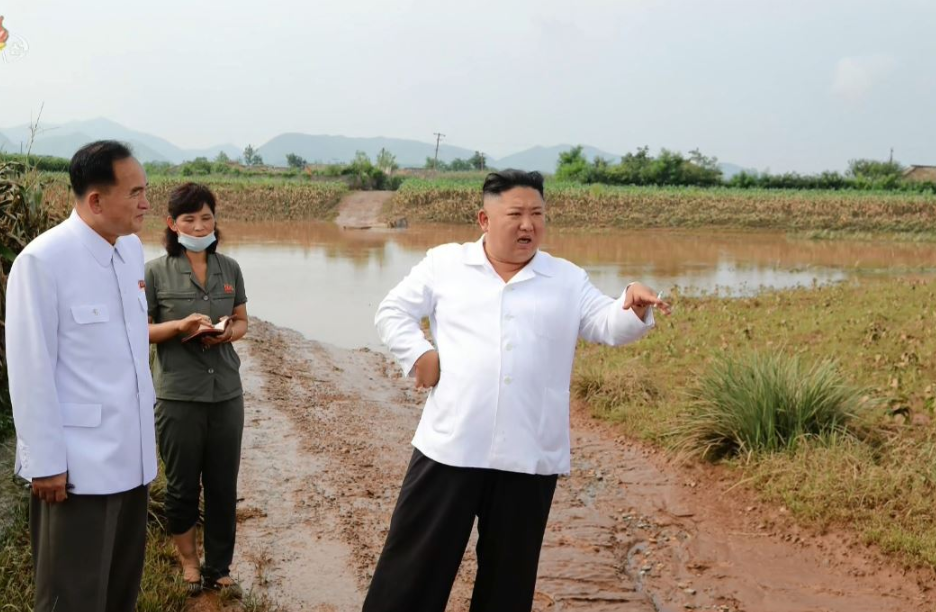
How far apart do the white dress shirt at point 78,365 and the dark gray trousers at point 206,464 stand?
849 millimetres

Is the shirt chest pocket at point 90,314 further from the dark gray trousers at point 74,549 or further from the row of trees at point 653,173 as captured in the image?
the row of trees at point 653,173

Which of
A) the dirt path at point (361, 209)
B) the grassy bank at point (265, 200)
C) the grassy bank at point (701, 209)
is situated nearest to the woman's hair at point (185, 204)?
the dirt path at point (361, 209)

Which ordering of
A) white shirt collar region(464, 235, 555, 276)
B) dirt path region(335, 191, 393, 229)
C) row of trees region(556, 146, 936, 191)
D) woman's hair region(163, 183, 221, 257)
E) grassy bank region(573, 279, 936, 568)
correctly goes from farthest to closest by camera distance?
row of trees region(556, 146, 936, 191)
dirt path region(335, 191, 393, 229)
grassy bank region(573, 279, 936, 568)
woman's hair region(163, 183, 221, 257)
white shirt collar region(464, 235, 555, 276)

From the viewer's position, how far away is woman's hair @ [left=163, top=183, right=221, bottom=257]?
3621mm

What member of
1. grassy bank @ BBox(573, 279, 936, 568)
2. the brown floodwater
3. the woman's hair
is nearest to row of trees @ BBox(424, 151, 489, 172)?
the brown floodwater

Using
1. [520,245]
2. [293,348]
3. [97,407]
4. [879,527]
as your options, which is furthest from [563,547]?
[293,348]

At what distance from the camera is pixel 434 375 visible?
2.88 m

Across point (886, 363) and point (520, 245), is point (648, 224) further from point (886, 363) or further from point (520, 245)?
point (520, 245)

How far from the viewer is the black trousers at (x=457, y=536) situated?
9.39 ft

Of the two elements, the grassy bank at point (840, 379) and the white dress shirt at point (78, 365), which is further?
the grassy bank at point (840, 379)

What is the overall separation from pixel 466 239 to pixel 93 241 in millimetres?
28844

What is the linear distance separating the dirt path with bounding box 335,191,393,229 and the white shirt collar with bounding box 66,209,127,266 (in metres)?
33.6

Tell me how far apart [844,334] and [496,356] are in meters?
7.24

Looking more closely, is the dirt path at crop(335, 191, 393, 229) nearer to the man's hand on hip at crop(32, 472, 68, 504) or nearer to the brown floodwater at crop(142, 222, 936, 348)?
the brown floodwater at crop(142, 222, 936, 348)
